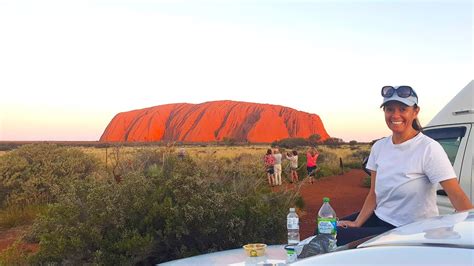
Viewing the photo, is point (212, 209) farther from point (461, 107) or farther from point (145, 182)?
point (461, 107)

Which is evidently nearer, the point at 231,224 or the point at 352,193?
the point at 231,224

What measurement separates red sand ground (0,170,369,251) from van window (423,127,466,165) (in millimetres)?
3869

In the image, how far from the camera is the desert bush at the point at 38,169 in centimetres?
1228

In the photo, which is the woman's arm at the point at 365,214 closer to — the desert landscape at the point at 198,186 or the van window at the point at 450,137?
the van window at the point at 450,137

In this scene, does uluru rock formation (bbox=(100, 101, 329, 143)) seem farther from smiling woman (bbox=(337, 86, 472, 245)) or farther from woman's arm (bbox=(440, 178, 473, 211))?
woman's arm (bbox=(440, 178, 473, 211))

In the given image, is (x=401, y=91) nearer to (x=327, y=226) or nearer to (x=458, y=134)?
(x=327, y=226)

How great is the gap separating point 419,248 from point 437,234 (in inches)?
7.8

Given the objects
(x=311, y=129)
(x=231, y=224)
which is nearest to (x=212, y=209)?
(x=231, y=224)

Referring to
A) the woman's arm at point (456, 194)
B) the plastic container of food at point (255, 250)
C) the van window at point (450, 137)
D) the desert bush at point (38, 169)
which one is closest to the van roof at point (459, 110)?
the van window at point (450, 137)

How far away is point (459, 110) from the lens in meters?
5.62

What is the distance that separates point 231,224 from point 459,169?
2.51 metres

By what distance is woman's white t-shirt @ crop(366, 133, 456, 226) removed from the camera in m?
3.15

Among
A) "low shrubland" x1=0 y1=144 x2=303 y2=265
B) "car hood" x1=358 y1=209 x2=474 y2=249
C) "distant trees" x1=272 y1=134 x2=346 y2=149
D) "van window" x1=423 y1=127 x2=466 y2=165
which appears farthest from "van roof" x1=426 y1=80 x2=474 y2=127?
"distant trees" x1=272 y1=134 x2=346 y2=149

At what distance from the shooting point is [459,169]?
516cm
